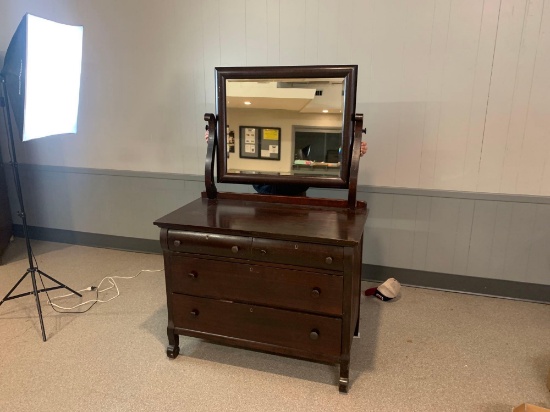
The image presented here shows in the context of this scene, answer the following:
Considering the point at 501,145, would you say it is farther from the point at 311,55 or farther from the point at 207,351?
the point at 207,351

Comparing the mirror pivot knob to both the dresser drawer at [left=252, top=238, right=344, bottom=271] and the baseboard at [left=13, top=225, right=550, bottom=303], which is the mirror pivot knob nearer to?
the dresser drawer at [left=252, top=238, right=344, bottom=271]

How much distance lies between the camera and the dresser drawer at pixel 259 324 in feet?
5.77

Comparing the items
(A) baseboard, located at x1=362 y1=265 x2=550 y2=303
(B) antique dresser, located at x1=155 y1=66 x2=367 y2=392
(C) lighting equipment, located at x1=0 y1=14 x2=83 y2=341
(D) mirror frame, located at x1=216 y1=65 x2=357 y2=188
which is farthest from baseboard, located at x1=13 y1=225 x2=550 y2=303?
(C) lighting equipment, located at x1=0 y1=14 x2=83 y2=341

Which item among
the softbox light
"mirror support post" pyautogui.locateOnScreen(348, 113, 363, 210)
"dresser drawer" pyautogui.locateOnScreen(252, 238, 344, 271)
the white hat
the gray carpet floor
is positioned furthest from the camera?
the white hat

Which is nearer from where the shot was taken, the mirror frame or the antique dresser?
the antique dresser

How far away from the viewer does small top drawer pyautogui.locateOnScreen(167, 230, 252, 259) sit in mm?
1751

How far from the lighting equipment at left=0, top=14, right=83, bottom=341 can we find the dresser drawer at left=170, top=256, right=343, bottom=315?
98 cm

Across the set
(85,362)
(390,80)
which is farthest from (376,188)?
(85,362)

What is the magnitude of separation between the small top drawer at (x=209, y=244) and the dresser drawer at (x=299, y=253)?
55 millimetres

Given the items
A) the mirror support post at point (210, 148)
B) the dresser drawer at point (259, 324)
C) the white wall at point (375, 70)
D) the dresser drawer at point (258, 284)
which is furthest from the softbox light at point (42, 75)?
the dresser drawer at point (259, 324)

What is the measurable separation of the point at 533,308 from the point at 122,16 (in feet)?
11.6

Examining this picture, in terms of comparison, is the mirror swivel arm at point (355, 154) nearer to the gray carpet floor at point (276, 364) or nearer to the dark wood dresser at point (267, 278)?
the dark wood dresser at point (267, 278)

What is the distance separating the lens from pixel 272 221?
5.99 ft

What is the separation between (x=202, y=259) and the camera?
1.84 metres
